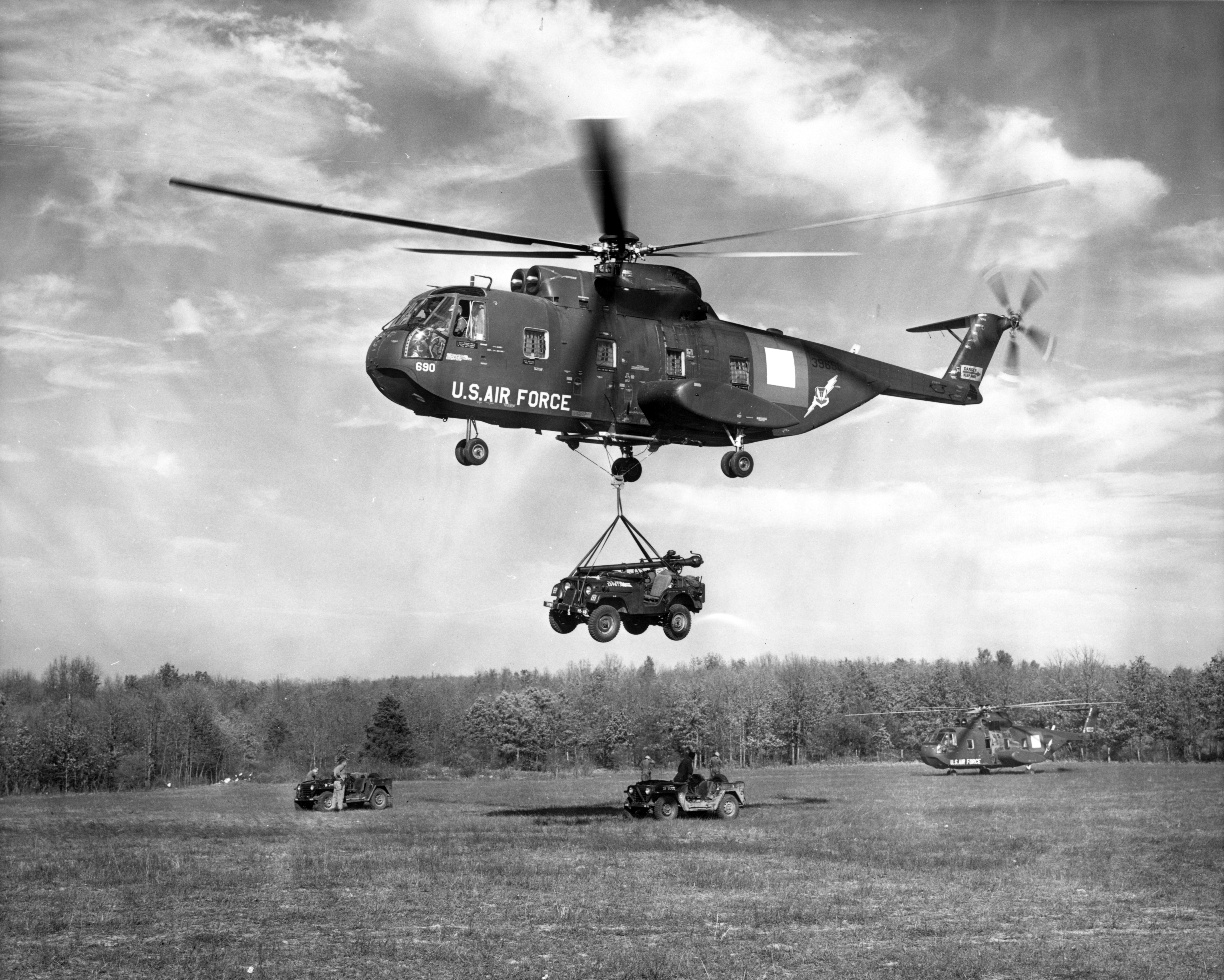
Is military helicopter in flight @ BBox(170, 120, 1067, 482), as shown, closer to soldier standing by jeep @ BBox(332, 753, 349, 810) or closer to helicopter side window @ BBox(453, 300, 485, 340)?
helicopter side window @ BBox(453, 300, 485, 340)

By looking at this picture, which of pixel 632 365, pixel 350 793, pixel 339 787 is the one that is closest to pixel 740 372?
pixel 632 365

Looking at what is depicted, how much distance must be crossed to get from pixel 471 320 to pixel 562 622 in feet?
15.9

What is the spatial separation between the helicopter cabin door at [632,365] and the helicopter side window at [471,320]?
2.14m

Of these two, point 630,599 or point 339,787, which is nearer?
point 630,599

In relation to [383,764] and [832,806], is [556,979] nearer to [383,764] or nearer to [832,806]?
Answer: [832,806]

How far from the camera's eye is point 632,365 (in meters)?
17.2

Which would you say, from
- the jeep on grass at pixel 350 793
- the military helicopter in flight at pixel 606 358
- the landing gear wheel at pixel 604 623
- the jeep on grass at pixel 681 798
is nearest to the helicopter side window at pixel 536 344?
the military helicopter in flight at pixel 606 358

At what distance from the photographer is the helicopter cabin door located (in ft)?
56.0

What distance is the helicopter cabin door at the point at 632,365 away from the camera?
1708 cm

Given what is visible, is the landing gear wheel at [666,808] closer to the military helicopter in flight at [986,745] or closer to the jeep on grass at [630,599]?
the jeep on grass at [630,599]

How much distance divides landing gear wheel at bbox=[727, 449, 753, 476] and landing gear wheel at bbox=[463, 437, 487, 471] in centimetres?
396

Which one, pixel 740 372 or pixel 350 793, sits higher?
pixel 740 372

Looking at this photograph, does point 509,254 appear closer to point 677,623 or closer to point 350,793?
point 677,623

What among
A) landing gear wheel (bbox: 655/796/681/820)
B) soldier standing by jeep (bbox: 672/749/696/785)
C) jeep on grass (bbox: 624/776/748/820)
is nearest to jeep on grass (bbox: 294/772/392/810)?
jeep on grass (bbox: 624/776/748/820)
